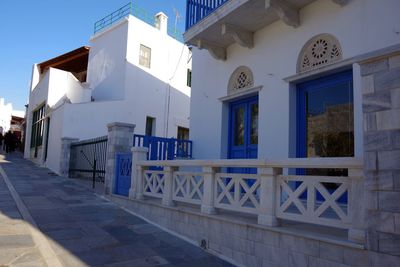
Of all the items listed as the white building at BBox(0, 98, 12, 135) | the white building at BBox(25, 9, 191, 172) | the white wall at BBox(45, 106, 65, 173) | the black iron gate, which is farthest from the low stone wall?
the white building at BBox(0, 98, 12, 135)

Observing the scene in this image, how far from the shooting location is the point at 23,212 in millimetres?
6766

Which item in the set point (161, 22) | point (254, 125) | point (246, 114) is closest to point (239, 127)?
point (246, 114)

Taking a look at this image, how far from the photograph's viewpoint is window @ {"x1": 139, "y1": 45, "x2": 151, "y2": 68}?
1775 centimetres

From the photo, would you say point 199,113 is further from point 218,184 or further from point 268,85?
point 218,184

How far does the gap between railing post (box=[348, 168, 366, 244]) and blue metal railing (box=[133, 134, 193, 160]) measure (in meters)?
6.01

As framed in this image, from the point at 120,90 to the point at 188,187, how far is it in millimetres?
12061

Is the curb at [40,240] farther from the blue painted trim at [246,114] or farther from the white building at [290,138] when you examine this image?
the blue painted trim at [246,114]

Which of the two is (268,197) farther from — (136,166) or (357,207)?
(136,166)

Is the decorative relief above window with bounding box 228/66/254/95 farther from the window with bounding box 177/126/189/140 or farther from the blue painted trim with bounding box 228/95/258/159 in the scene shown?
the window with bounding box 177/126/189/140

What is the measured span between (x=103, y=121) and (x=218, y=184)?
12.0m

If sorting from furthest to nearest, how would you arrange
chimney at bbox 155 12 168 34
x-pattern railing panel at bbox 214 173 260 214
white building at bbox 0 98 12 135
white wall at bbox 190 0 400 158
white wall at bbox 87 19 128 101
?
white building at bbox 0 98 12 135 → chimney at bbox 155 12 168 34 → white wall at bbox 87 19 128 101 → white wall at bbox 190 0 400 158 → x-pattern railing panel at bbox 214 173 260 214

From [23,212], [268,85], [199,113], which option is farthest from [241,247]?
[199,113]

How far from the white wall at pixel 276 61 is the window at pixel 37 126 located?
13.3m

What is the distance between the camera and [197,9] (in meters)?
8.55
